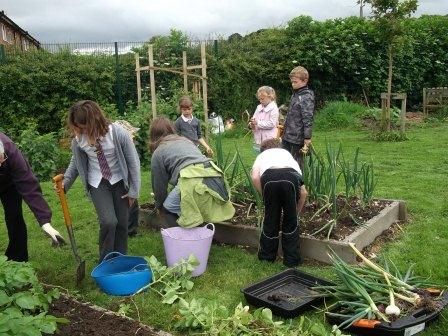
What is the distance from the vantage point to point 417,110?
55.0ft

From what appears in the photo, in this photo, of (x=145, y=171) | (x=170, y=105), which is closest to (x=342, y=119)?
(x=170, y=105)

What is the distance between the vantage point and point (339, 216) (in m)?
4.81

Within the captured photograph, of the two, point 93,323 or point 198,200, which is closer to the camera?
point 93,323

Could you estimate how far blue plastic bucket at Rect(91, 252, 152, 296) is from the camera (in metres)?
3.84

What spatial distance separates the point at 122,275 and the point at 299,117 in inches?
113

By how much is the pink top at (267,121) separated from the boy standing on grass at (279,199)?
215 centimetres

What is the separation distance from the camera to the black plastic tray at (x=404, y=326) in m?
2.96

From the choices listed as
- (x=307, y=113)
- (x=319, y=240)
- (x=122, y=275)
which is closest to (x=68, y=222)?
(x=122, y=275)

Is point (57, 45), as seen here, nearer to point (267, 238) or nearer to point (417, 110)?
point (267, 238)

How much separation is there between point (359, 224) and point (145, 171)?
15.6 feet

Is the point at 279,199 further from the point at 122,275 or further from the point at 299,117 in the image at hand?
the point at 299,117

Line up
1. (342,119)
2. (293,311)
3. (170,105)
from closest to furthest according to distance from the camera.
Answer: (293,311) → (170,105) → (342,119)

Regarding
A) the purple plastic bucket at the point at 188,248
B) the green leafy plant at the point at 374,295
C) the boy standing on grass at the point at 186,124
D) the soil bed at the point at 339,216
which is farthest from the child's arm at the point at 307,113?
the green leafy plant at the point at 374,295

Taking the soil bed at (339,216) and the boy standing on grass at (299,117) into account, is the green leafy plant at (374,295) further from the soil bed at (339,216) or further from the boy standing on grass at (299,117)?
the boy standing on grass at (299,117)
